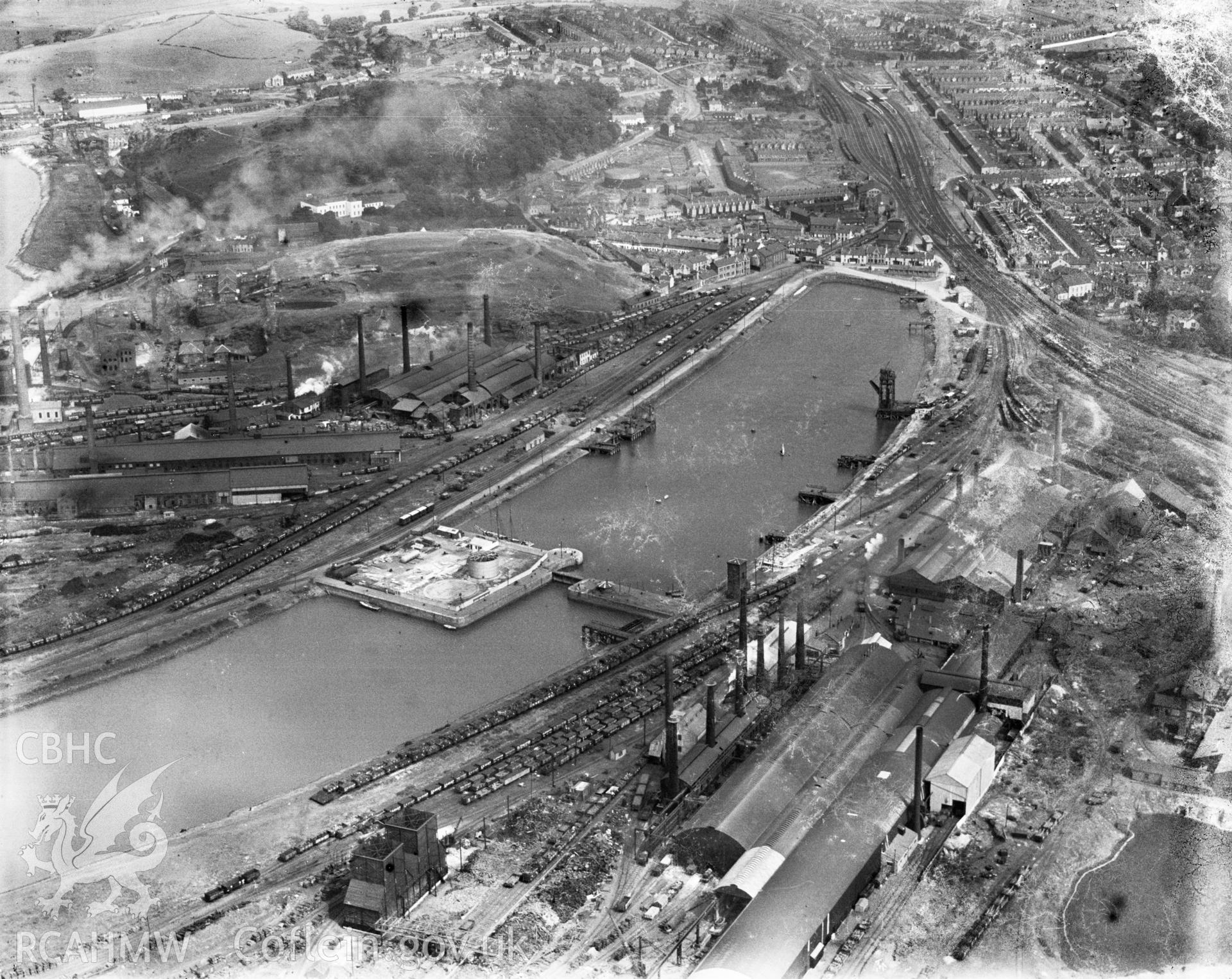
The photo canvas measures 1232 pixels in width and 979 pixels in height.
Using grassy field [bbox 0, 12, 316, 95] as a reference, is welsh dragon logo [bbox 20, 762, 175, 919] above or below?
below

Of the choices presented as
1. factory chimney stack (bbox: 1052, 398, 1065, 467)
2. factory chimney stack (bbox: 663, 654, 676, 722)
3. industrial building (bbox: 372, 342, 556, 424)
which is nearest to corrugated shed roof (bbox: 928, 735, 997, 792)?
factory chimney stack (bbox: 663, 654, 676, 722)

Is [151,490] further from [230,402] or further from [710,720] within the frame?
[710,720]

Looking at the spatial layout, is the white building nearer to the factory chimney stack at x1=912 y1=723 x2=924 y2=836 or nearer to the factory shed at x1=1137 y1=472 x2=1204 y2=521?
the factory shed at x1=1137 y1=472 x2=1204 y2=521

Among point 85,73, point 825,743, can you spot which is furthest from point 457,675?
point 85,73

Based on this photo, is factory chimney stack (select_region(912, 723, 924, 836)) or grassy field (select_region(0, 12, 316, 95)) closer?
factory chimney stack (select_region(912, 723, 924, 836))

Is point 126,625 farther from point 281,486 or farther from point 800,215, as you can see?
point 800,215

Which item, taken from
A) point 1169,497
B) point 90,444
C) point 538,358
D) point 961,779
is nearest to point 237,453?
point 90,444

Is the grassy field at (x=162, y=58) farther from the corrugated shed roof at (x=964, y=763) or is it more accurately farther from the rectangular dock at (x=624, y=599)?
the corrugated shed roof at (x=964, y=763)
